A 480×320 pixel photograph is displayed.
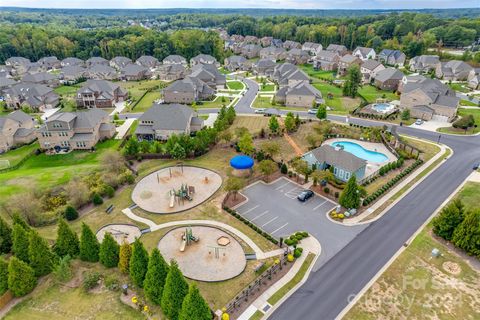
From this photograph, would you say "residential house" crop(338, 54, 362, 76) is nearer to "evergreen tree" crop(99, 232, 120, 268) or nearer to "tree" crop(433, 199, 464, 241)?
"tree" crop(433, 199, 464, 241)

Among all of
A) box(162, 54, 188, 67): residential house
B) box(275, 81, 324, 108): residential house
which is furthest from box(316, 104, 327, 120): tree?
box(162, 54, 188, 67): residential house

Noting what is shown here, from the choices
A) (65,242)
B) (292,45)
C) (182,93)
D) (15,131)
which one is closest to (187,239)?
(65,242)

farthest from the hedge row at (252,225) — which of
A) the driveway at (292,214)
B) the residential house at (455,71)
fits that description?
the residential house at (455,71)

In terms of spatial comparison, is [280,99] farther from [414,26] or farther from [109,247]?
[414,26]

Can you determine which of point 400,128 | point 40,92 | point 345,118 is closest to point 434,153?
point 400,128

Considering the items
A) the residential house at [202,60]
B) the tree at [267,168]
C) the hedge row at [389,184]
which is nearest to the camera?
the hedge row at [389,184]

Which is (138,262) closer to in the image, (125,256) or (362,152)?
(125,256)

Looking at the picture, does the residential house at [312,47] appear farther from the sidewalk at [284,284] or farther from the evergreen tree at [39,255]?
the evergreen tree at [39,255]
